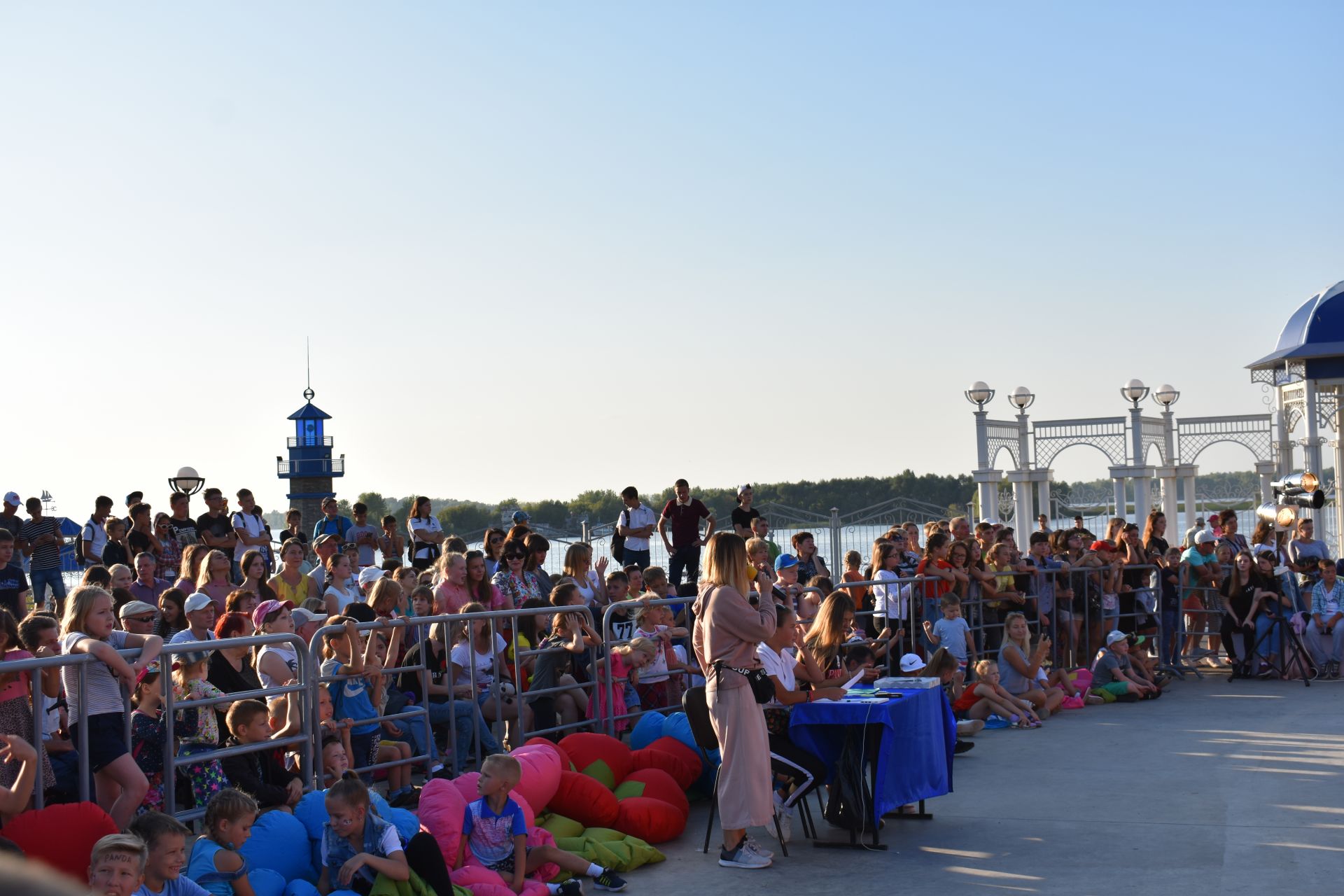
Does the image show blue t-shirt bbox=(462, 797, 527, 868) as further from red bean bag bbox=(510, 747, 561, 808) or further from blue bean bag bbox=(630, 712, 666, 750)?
blue bean bag bbox=(630, 712, 666, 750)

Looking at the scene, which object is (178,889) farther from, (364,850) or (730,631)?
(730,631)

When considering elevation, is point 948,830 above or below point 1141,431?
below

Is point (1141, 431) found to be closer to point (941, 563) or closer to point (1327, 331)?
point (1327, 331)

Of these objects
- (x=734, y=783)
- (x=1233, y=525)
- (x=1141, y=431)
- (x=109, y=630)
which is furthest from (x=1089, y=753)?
(x=1141, y=431)

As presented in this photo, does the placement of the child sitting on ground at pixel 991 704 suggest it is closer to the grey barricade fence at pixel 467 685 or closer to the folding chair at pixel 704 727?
the grey barricade fence at pixel 467 685

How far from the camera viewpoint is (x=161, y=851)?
564 cm

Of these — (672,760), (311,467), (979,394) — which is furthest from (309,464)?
(672,760)

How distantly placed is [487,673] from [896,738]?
118 inches

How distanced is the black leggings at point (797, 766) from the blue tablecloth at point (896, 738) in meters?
0.08

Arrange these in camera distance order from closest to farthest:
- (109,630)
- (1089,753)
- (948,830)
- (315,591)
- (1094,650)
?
(109,630) < (948,830) < (1089,753) < (315,591) < (1094,650)

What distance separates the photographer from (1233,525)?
1656cm

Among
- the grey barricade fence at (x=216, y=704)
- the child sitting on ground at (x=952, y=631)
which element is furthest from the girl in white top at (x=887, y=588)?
the grey barricade fence at (x=216, y=704)

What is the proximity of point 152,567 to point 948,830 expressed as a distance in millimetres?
7007

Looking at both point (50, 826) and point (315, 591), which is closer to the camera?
point (50, 826)
